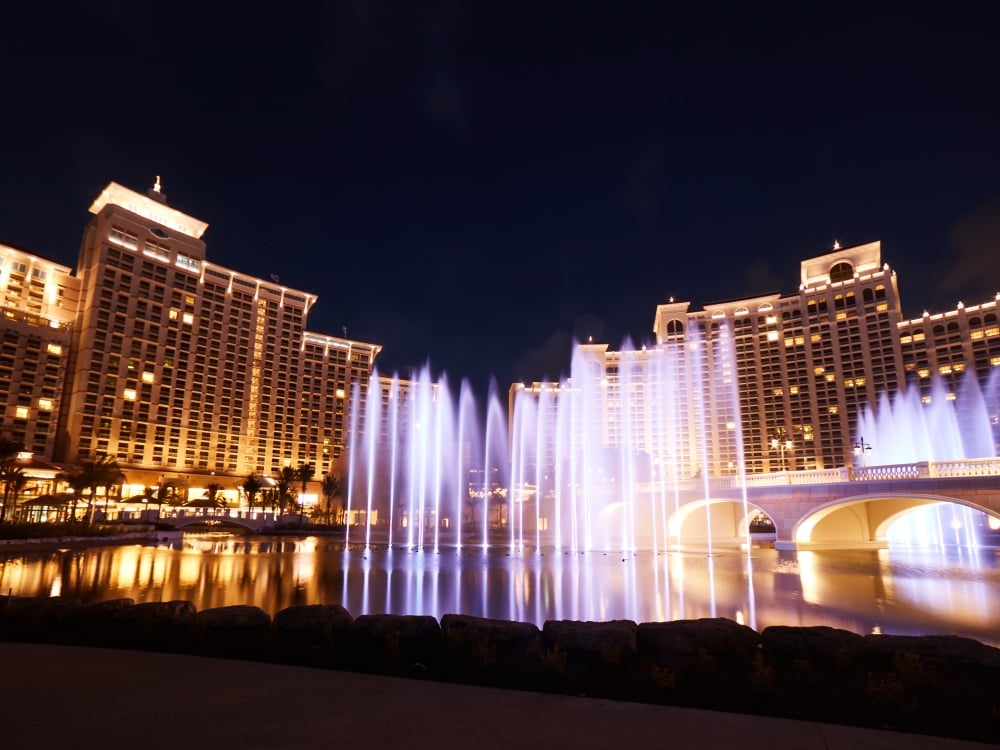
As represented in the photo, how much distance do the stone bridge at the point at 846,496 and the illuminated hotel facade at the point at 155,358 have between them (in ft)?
224

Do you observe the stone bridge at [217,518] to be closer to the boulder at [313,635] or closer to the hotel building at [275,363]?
the hotel building at [275,363]

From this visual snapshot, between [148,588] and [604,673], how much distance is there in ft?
61.5

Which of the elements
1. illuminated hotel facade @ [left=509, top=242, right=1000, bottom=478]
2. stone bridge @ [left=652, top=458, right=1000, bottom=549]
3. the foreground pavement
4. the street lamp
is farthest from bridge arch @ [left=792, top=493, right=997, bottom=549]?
the street lamp

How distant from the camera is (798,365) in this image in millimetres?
125375

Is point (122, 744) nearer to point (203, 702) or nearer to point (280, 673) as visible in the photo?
point (203, 702)

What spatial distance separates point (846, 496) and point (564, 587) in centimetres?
3094

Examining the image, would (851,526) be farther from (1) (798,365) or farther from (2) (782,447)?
(1) (798,365)

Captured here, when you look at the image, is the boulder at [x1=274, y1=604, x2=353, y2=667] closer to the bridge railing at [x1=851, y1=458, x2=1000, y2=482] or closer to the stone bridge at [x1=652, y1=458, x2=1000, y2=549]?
the bridge railing at [x1=851, y1=458, x2=1000, y2=482]

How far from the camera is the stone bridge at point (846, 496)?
114ft

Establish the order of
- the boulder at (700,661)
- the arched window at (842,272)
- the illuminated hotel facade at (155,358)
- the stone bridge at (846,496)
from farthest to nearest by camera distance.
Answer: the arched window at (842,272), the illuminated hotel facade at (155,358), the stone bridge at (846,496), the boulder at (700,661)

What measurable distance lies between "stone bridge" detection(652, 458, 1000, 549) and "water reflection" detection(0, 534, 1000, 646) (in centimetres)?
502

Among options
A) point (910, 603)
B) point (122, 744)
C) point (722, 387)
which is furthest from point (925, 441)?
point (122, 744)

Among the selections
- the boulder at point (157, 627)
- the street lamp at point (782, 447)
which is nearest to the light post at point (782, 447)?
the street lamp at point (782, 447)

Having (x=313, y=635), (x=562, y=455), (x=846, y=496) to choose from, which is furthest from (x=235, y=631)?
(x=562, y=455)
